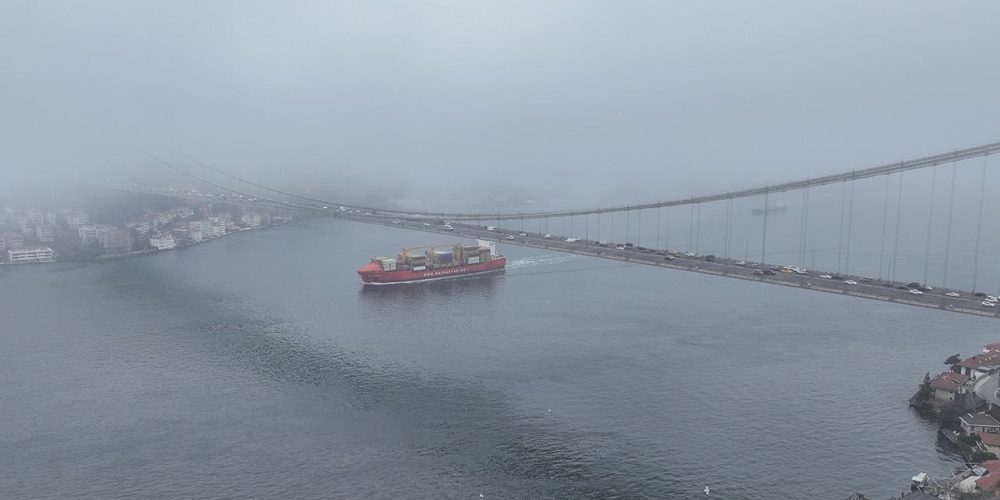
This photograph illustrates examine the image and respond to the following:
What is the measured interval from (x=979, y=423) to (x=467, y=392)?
571cm

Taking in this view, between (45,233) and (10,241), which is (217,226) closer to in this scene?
(45,233)

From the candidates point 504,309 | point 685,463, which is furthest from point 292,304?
point 685,463

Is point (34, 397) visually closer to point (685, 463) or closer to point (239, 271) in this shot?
point (685, 463)

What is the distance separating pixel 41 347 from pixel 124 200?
65.9 feet

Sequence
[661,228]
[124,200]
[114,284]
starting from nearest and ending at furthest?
[114,284], [661,228], [124,200]

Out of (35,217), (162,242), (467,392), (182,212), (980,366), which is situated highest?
(182,212)

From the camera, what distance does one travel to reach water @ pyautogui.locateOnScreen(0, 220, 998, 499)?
7.36 meters

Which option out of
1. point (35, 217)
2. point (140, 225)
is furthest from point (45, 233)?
point (140, 225)

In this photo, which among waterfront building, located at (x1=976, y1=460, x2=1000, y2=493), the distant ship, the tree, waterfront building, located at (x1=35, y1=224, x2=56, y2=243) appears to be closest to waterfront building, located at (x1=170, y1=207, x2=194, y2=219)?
waterfront building, located at (x1=35, y1=224, x2=56, y2=243)

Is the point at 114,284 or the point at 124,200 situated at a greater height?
the point at 124,200

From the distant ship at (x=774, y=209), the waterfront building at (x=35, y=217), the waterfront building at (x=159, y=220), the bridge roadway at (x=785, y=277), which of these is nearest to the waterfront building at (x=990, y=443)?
the bridge roadway at (x=785, y=277)

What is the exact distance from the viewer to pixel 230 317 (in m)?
13.9

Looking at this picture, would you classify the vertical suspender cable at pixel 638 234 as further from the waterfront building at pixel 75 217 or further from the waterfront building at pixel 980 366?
the waterfront building at pixel 75 217

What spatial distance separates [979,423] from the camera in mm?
8055
